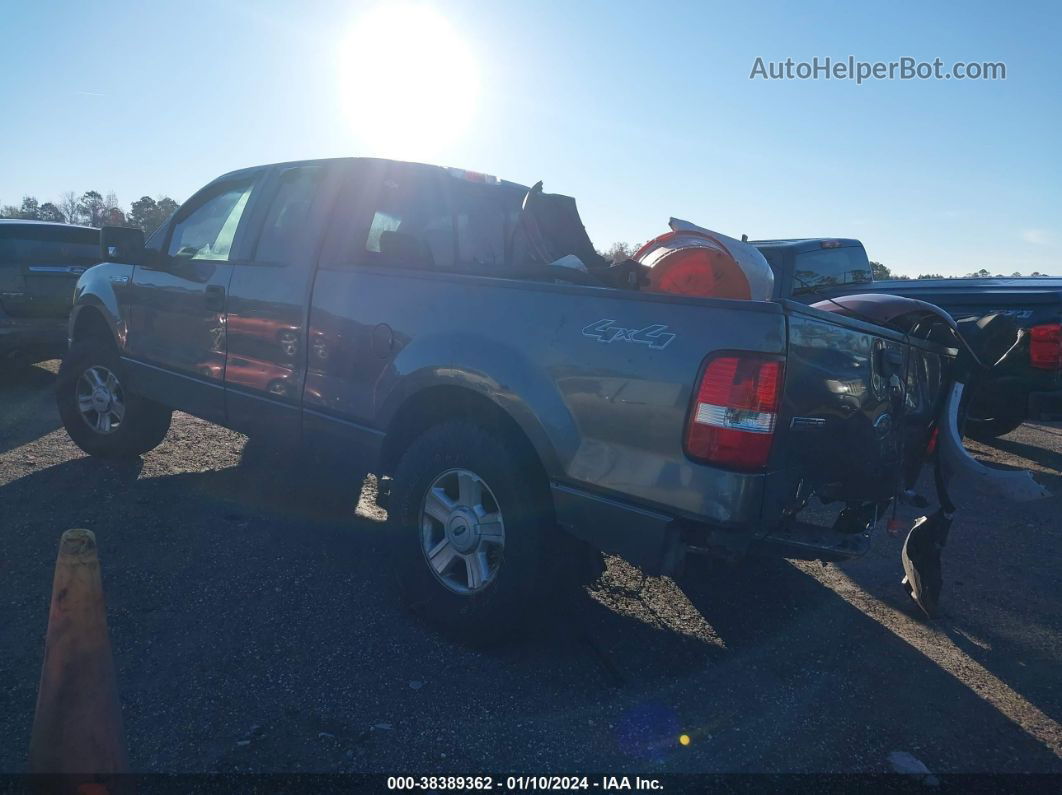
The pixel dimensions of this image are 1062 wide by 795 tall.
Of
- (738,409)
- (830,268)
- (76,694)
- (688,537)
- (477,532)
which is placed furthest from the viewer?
(830,268)

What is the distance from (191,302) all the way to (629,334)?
3.11m

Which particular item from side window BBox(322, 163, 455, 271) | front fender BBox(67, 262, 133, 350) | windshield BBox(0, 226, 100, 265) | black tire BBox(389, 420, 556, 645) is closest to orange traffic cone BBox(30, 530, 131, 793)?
black tire BBox(389, 420, 556, 645)

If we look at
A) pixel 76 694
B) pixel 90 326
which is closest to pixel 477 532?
pixel 76 694

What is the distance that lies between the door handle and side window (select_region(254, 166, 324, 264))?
0.31 meters

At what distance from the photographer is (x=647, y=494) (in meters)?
2.59

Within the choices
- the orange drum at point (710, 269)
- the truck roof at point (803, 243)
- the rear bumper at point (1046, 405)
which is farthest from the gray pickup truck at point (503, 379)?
the truck roof at point (803, 243)

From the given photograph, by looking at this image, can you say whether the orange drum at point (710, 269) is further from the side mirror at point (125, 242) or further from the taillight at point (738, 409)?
the side mirror at point (125, 242)

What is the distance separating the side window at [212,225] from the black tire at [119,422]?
0.97 metres

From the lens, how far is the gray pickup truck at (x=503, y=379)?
2.49 metres

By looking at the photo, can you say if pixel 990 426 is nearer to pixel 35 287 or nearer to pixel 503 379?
pixel 503 379

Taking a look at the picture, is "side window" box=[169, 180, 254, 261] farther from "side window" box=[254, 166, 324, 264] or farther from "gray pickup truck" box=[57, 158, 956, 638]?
"side window" box=[254, 166, 324, 264]

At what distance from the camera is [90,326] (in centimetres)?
555

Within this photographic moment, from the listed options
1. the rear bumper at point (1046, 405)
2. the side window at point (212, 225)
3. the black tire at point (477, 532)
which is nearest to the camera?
the black tire at point (477, 532)

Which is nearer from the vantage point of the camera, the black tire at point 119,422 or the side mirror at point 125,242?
the side mirror at point 125,242
